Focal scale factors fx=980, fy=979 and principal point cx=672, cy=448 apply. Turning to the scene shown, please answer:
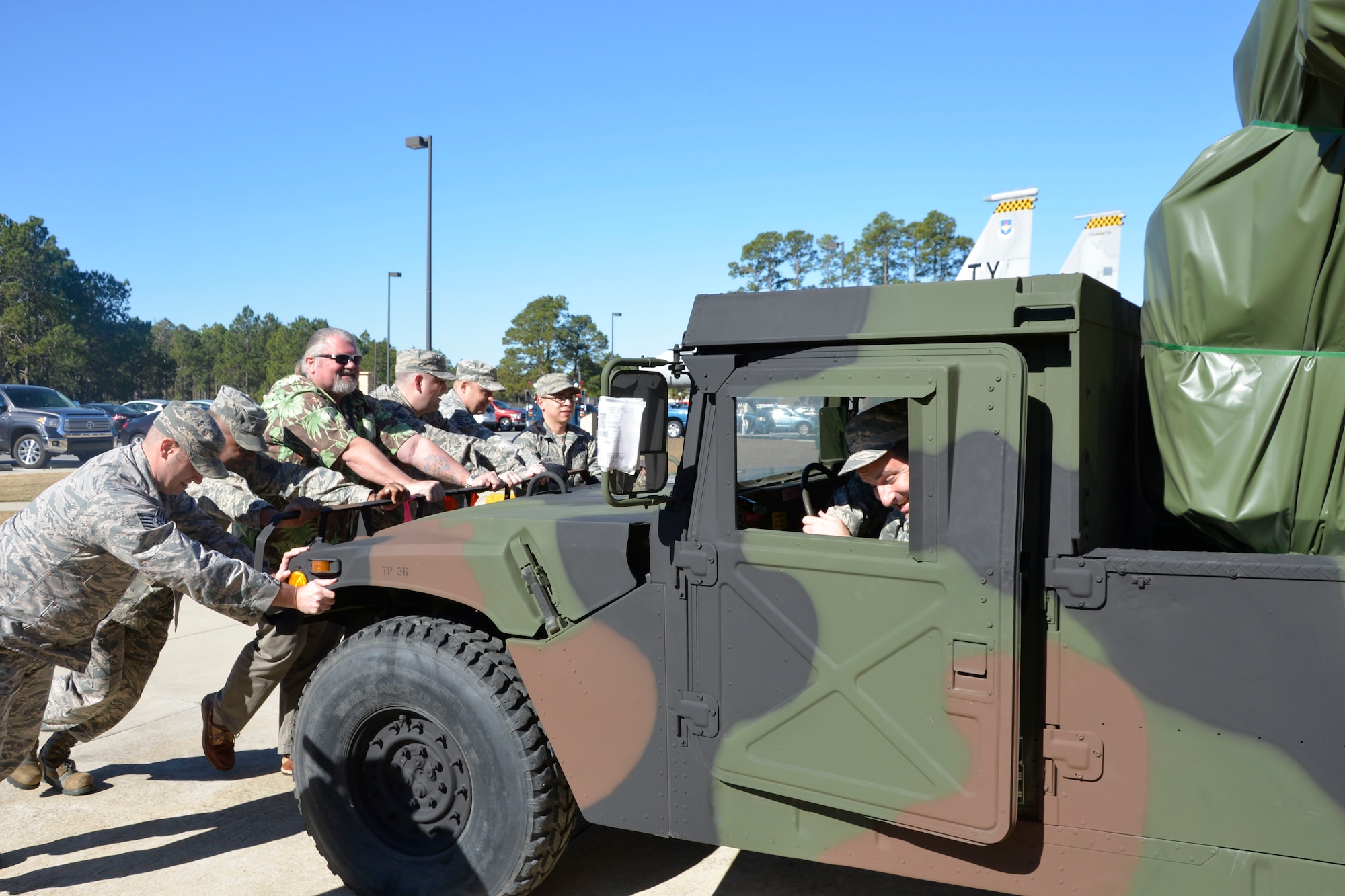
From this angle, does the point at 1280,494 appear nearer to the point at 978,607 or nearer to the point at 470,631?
the point at 978,607

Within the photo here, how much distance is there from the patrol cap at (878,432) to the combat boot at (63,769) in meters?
3.59

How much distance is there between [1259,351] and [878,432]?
37.7 inches

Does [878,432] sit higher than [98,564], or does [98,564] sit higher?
[878,432]

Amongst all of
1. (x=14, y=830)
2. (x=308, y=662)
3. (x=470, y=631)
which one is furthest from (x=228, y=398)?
(x=14, y=830)

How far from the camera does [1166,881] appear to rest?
7.66 ft

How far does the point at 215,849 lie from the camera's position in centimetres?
380

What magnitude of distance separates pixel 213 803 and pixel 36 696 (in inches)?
35.5

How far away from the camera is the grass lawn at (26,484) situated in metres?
14.8

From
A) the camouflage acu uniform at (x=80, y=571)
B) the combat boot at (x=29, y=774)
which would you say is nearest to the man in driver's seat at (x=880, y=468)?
the camouflage acu uniform at (x=80, y=571)

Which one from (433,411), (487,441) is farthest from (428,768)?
(433,411)

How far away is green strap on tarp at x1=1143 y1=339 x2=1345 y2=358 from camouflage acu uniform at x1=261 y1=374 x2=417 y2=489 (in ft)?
11.2

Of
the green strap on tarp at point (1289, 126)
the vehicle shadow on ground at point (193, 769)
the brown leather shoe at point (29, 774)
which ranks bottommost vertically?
the vehicle shadow on ground at point (193, 769)

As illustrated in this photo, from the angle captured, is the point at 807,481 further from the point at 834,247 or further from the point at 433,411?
the point at 834,247

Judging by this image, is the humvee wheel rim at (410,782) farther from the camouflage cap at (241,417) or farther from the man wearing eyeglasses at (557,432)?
the man wearing eyeglasses at (557,432)
